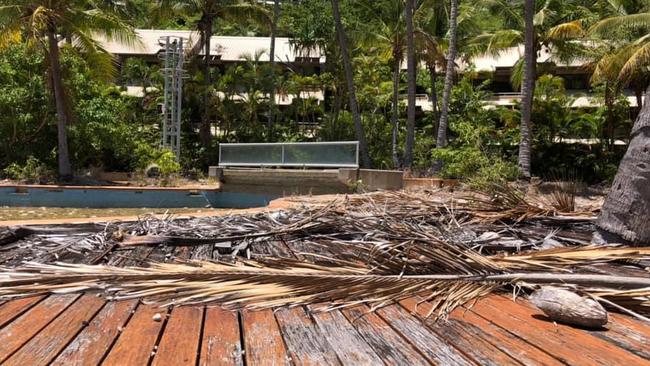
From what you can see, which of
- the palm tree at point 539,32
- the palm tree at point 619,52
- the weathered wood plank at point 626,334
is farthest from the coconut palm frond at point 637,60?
the weathered wood plank at point 626,334

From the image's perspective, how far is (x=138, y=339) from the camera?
92.1 inches

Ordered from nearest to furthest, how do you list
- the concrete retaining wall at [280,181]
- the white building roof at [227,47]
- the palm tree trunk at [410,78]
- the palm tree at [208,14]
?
the concrete retaining wall at [280,181] < the palm tree trunk at [410,78] < the palm tree at [208,14] < the white building roof at [227,47]

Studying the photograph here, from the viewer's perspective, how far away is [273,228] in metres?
4.77

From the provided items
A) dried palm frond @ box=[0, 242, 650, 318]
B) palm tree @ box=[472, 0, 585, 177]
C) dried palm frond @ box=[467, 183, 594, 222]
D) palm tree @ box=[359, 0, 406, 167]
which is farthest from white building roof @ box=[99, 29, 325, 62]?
dried palm frond @ box=[0, 242, 650, 318]

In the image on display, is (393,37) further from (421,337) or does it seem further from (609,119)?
(421,337)

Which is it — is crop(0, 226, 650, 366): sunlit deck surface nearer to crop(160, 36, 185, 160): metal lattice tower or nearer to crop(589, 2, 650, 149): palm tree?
crop(589, 2, 650, 149): palm tree

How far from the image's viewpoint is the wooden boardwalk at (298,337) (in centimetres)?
215

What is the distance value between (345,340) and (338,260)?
106 centimetres

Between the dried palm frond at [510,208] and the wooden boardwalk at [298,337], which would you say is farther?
the dried palm frond at [510,208]

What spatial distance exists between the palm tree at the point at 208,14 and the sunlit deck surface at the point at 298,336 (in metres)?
23.2

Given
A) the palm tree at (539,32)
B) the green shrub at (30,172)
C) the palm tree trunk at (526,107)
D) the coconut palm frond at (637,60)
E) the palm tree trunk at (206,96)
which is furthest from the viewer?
the palm tree trunk at (206,96)

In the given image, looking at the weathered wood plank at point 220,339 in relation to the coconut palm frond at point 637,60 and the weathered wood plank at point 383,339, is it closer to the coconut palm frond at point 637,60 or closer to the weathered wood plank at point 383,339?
the weathered wood plank at point 383,339

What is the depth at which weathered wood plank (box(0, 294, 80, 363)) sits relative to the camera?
2.25 metres

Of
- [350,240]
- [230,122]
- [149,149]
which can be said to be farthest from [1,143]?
[350,240]
